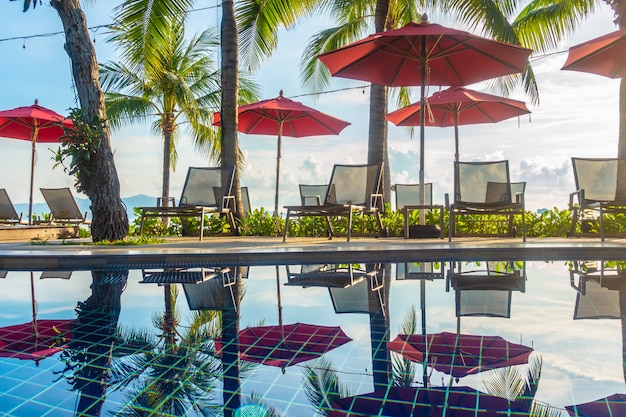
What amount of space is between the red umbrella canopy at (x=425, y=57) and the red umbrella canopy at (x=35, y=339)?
5.40m

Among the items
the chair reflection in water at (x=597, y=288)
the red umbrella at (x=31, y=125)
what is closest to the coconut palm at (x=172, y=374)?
the chair reflection in water at (x=597, y=288)

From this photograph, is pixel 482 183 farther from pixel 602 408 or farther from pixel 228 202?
pixel 602 408

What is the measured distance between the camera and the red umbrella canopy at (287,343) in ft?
7.87

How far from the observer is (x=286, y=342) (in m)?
2.69

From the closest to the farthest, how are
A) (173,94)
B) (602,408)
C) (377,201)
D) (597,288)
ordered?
1. (602,408)
2. (597,288)
3. (377,201)
4. (173,94)

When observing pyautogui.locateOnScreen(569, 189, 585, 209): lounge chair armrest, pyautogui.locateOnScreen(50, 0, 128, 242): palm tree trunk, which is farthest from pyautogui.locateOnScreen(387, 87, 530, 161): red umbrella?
pyautogui.locateOnScreen(50, 0, 128, 242): palm tree trunk

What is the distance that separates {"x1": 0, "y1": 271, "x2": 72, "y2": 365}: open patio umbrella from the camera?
2.54 m

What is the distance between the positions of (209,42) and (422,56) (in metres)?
11.0

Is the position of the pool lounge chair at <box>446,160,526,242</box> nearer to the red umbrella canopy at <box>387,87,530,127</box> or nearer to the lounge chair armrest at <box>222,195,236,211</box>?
the red umbrella canopy at <box>387,87,530,127</box>

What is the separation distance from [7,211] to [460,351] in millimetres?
10432

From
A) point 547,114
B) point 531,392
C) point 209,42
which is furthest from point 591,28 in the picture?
point 531,392

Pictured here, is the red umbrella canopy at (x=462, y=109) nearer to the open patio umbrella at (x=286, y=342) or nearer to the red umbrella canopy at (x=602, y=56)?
the red umbrella canopy at (x=602, y=56)

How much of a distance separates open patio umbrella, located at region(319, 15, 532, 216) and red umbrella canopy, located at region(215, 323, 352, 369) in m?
5.00

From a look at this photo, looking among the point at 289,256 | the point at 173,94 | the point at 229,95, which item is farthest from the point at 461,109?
the point at 173,94
